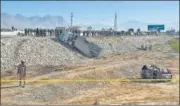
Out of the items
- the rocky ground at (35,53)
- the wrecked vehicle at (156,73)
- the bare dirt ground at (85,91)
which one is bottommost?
the bare dirt ground at (85,91)

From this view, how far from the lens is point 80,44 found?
2138 inches

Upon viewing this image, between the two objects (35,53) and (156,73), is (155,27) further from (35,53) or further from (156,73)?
(156,73)

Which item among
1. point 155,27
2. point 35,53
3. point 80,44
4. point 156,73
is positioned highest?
point 155,27

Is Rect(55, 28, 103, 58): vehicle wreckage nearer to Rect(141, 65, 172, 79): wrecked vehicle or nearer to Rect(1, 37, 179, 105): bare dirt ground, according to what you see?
Rect(1, 37, 179, 105): bare dirt ground

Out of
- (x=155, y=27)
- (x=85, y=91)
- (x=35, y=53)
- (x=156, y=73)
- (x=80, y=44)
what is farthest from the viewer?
(x=155, y=27)

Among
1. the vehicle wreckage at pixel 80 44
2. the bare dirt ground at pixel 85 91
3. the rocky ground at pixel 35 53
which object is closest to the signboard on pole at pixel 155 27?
the vehicle wreckage at pixel 80 44

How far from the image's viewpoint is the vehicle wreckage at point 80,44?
173ft

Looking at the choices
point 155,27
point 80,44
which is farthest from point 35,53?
point 155,27

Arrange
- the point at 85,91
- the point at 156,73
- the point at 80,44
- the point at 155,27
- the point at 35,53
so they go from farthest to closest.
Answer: the point at 155,27
the point at 80,44
the point at 35,53
the point at 156,73
the point at 85,91

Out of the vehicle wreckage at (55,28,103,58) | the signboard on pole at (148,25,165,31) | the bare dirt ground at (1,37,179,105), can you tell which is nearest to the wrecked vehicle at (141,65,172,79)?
the bare dirt ground at (1,37,179,105)

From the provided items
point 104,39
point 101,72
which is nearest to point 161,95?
point 101,72

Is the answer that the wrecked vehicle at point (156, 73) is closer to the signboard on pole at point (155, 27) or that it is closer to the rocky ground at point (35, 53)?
the rocky ground at point (35, 53)

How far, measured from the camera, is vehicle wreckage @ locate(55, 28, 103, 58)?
52.7 meters

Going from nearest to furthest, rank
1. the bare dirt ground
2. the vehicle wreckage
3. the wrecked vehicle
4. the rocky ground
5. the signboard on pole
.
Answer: the bare dirt ground
the wrecked vehicle
the rocky ground
the vehicle wreckage
the signboard on pole
